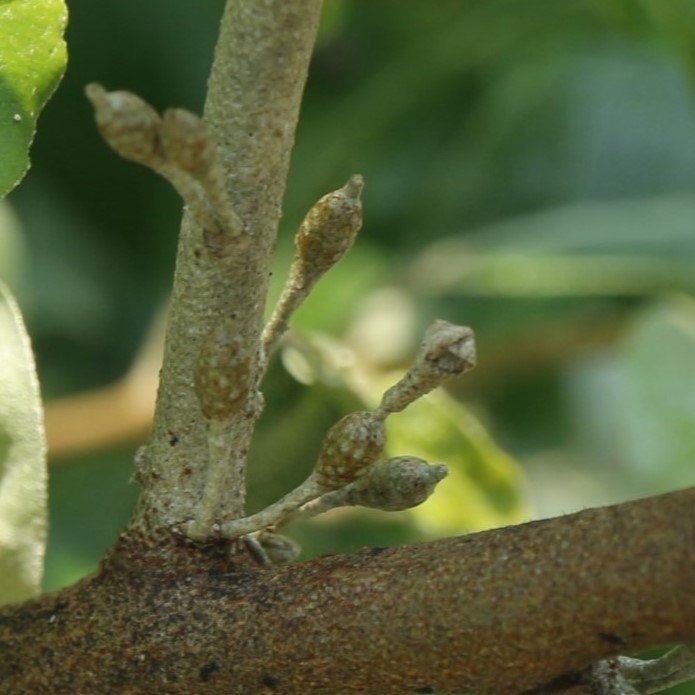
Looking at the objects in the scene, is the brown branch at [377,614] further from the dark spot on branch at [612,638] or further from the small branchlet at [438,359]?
the small branchlet at [438,359]

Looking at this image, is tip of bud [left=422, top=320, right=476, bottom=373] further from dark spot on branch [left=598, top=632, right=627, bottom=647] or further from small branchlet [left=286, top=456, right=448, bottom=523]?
dark spot on branch [left=598, top=632, right=627, bottom=647]

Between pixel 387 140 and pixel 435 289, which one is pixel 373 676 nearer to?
pixel 435 289

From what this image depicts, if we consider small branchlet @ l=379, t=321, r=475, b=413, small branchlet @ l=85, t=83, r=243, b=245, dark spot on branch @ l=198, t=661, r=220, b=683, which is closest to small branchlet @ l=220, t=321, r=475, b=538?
small branchlet @ l=379, t=321, r=475, b=413

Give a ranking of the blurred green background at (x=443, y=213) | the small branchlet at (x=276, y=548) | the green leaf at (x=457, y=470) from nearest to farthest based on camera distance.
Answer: the small branchlet at (x=276, y=548) < the green leaf at (x=457, y=470) < the blurred green background at (x=443, y=213)

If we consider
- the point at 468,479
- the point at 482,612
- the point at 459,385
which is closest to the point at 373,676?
the point at 482,612

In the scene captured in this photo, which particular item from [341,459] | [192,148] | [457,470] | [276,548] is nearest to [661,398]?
[457,470]

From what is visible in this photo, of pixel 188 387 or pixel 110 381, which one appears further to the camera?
pixel 110 381

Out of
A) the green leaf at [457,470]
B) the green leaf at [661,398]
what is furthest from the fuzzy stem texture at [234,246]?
the green leaf at [661,398]
